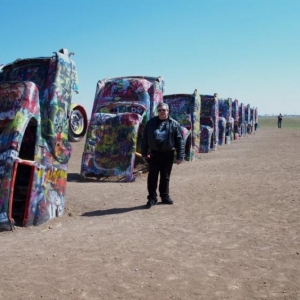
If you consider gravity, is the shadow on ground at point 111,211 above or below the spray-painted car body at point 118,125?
below

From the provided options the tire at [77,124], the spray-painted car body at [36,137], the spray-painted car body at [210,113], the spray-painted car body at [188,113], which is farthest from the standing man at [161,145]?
the spray-painted car body at [210,113]

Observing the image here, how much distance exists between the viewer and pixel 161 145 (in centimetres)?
619

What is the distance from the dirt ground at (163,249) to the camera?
320 cm

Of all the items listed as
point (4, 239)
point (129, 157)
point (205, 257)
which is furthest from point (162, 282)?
point (129, 157)

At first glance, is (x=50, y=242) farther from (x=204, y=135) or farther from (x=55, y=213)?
(x=204, y=135)

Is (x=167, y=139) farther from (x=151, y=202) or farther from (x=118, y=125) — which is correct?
(x=118, y=125)

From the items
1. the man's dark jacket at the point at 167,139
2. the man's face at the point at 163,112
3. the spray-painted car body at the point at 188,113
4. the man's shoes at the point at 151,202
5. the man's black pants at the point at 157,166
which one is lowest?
the man's shoes at the point at 151,202

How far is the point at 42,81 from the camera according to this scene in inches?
241

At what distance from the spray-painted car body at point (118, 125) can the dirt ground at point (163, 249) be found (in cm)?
199

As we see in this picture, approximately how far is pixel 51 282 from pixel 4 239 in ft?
5.35

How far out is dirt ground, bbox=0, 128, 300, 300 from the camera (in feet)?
10.5

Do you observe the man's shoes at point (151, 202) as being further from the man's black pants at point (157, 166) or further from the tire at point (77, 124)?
the tire at point (77, 124)

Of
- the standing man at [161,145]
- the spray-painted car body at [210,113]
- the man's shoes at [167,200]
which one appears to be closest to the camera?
the standing man at [161,145]

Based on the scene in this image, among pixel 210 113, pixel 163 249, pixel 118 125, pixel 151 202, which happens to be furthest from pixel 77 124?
pixel 163 249
